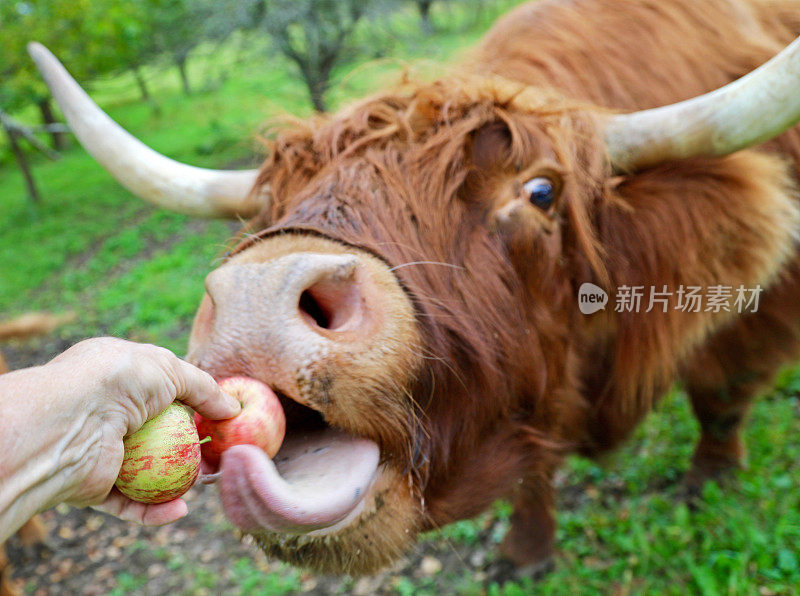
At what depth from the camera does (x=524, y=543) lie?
137 inches

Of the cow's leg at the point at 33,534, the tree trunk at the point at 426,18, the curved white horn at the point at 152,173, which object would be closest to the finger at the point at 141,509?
the curved white horn at the point at 152,173

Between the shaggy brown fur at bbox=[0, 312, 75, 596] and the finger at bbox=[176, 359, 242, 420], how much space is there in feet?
10.2

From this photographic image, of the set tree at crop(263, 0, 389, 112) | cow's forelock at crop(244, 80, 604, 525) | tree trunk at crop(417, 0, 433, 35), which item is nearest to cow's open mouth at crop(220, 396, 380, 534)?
cow's forelock at crop(244, 80, 604, 525)

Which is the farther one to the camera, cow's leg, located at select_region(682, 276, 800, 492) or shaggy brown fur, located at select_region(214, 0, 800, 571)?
cow's leg, located at select_region(682, 276, 800, 492)

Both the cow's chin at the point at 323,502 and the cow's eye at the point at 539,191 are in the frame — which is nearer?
the cow's chin at the point at 323,502

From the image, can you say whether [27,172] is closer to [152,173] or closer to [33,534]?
[33,534]

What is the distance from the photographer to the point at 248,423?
140 cm

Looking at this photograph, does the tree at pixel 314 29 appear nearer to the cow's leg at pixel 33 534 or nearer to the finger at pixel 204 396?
the cow's leg at pixel 33 534

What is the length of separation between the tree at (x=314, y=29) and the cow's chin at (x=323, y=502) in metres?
7.78

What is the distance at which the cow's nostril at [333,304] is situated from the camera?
154 cm

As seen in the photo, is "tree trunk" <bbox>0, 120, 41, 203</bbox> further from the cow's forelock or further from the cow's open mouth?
the cow's open mouth

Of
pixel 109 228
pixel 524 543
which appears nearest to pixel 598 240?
pixel 524 543

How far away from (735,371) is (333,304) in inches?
101

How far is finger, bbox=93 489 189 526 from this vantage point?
Result: 56.8 inches
